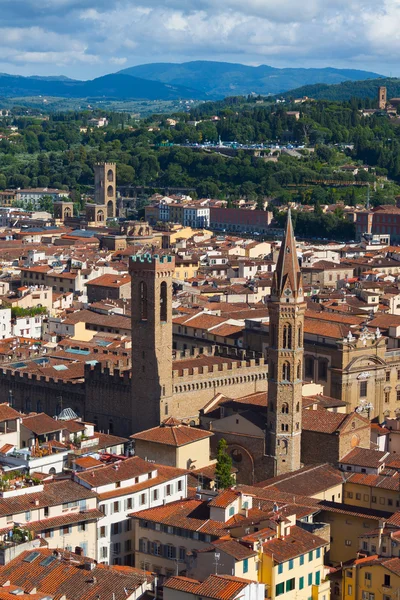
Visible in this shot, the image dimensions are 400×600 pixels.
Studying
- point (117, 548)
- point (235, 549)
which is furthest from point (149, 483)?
point (235, 549)

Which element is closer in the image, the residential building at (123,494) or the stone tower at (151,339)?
the residential building at (123,494)

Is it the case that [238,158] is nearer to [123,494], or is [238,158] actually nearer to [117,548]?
[123,494]

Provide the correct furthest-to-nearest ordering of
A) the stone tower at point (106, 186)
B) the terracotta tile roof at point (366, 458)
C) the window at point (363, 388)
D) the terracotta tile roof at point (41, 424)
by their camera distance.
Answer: the stone tower at point (106, 186), the window at point (363, 388), the terracotta tile roof at point (41, 424), the terracotta tile roof at point (366, 458)

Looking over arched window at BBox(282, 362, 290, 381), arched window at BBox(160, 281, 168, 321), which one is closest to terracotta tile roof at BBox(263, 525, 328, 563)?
arched window at BBox(282, 362, 290, 381)

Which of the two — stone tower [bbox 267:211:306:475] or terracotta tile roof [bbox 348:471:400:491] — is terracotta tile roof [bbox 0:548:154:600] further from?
stone tower [bbox 267:211:306:475]

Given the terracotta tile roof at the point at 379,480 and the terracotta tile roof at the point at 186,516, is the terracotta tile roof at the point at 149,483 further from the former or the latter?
the terracotta tile roof at the point at 379,480

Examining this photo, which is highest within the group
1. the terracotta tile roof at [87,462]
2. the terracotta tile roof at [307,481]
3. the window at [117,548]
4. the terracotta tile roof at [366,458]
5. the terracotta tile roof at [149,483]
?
the terracotta tile roof at [87,462]

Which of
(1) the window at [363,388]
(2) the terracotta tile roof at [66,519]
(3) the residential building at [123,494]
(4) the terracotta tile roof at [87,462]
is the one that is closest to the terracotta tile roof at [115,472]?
(3) the residential building at [123,494]
